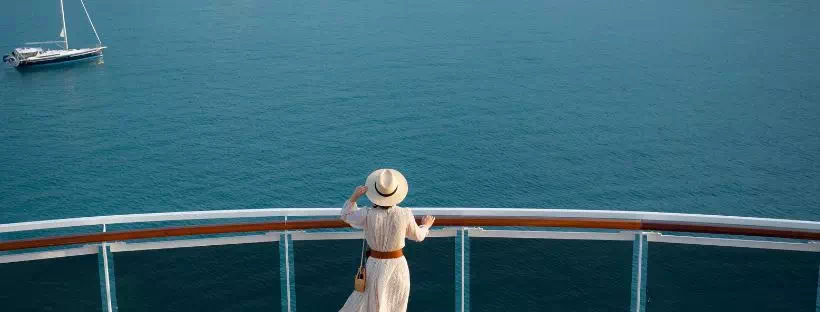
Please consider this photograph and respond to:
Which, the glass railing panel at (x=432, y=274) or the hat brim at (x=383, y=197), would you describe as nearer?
the hat brim at (x=383, y=197)

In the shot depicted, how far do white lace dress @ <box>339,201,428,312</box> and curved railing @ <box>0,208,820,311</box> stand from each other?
8.9 inches

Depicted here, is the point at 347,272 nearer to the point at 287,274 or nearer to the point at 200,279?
the point at 287,274

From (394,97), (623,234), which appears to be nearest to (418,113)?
(394,97)

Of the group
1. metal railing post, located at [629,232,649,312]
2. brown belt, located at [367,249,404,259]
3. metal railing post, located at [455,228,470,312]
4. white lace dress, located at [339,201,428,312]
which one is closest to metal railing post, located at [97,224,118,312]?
white lace dress, located at [339,201,428,312]

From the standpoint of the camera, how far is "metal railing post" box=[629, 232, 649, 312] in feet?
13.0

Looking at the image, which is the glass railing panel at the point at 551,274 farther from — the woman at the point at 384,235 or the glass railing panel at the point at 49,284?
the glass railing panel at the point at 49,284

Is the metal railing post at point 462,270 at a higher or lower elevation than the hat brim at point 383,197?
lower

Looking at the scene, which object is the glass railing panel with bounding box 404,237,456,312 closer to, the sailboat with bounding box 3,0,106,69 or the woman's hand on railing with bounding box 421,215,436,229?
the woman's hand on railing with bounding box 421,215,436,229

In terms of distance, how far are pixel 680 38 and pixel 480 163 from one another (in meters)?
19.2

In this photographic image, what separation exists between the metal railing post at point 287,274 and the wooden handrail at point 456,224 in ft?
0.32

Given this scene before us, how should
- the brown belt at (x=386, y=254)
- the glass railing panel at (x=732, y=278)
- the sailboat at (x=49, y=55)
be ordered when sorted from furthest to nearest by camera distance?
the sailboat at (x=49, y=55) → the glass railing panel at (x=732, y=278) → the brown belt at (x=386, y=254)

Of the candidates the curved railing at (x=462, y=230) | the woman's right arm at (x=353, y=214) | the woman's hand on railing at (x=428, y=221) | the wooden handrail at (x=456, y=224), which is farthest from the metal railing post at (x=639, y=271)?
the woman's right arm at (x=353, y=214)

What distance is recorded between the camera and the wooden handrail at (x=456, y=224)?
147 inches

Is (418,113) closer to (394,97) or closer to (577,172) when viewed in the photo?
(394,97)
